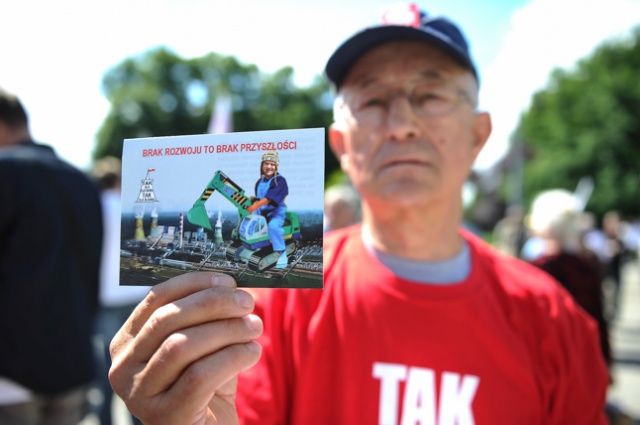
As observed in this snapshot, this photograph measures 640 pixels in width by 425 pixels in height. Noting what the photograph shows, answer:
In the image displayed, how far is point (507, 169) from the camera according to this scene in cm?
4847

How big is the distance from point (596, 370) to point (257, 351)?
1.13 m

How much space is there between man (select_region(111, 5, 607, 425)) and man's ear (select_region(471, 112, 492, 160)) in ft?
0.06

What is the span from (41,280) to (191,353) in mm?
1775

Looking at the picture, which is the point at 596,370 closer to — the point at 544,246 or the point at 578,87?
the point at 544,246

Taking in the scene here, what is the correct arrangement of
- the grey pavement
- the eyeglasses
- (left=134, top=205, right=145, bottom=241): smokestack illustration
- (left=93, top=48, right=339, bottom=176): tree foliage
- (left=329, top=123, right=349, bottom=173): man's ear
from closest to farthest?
(left=134, top=205, right=145, bottom=241): smokestack illustration → the eyeglasses → (left=329, top=123, right=349, bottom=173): man's ear → the grey pavement → (left=93, top=48, right=339, bottom=176): tree foliage

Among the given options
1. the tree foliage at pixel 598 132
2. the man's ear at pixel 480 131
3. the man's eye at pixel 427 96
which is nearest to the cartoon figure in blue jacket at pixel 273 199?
the man's eye at pixel 427 96

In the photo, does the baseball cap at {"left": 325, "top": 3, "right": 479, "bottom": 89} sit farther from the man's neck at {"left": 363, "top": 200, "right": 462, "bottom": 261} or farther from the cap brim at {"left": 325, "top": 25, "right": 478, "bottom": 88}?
the man's neck at {"left": 363, "top": 200, "right": 462, "bottom": 261}

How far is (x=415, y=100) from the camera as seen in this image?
64.2 inches

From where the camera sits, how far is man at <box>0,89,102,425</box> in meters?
2.27

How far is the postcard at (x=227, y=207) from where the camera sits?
1010 mm

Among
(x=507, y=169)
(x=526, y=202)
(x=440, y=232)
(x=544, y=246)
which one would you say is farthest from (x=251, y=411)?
(x=507, y=169)

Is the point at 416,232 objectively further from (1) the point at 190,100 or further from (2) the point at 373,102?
(1) the point at 190,100

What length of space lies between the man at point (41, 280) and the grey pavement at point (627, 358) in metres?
2.73

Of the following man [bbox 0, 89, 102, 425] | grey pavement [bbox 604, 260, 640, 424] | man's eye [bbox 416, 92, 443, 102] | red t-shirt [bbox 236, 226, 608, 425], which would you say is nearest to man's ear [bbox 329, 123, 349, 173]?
man's eye [bbox 416, 92, 443, 102]
